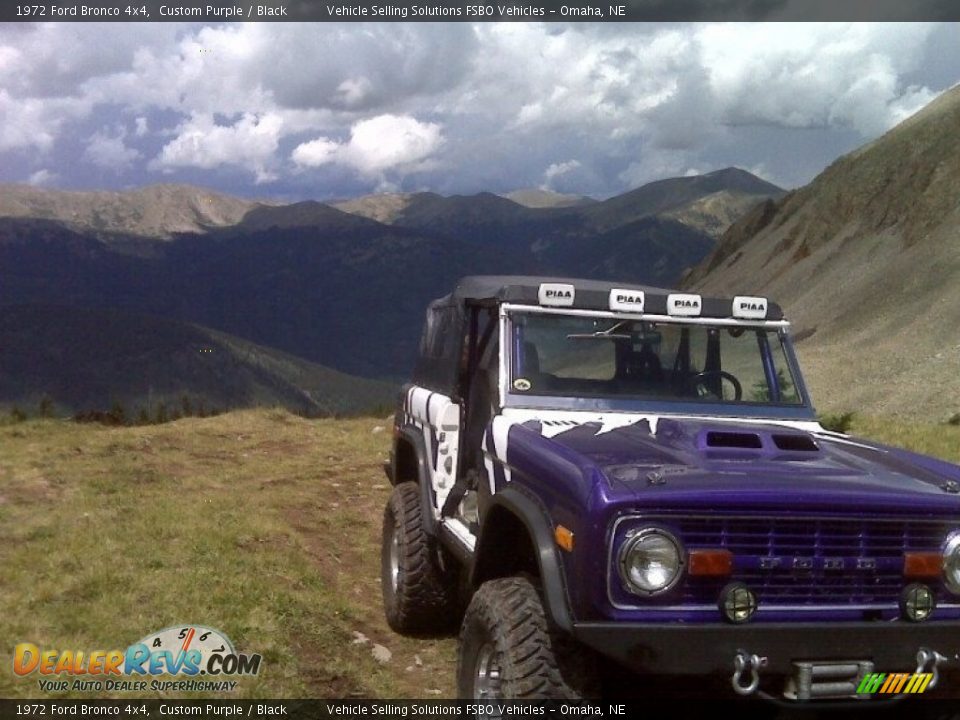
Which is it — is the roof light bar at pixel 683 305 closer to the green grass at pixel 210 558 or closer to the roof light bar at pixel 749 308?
the roof light bar at pixel 749 308

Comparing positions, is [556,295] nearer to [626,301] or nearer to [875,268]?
[626,301]

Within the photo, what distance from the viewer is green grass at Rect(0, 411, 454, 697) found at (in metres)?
5.18

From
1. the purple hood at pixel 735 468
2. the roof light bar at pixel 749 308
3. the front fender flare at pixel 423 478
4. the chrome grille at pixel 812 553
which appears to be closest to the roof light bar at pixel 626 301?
the roof light bar at pixel 749 308

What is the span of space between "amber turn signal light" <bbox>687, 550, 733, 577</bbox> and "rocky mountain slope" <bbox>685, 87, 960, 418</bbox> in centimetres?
2381

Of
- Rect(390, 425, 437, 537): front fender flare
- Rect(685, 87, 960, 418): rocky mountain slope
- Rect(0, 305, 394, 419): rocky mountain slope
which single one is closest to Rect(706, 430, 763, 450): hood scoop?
Rect(390, 425, 437, 537): front fender flare

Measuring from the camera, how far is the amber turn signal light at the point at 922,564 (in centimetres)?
344

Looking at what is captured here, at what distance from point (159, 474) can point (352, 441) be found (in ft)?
13.0

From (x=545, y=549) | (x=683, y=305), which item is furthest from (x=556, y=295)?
(x=545, y=549)

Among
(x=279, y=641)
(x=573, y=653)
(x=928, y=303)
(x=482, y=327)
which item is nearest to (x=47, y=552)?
(x=279, y=641)

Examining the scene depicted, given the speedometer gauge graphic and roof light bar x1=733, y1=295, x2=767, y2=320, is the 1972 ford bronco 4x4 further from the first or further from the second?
the speedometer gauge graphic

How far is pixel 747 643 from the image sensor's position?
10.4 feet

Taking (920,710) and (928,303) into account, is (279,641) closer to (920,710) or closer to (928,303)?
(920,710)

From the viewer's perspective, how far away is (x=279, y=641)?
5.35m

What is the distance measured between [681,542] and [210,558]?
442 cm
